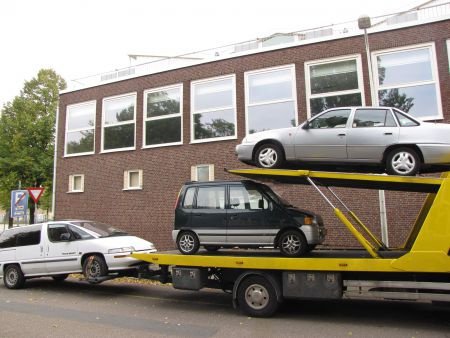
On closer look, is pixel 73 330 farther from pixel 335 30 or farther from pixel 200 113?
pixel 335 30

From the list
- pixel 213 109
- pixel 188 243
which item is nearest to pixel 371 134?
pixel 188 243

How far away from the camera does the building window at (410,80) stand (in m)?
13.3

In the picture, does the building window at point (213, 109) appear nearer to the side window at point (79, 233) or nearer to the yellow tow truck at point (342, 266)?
the side window at point (79, 233)

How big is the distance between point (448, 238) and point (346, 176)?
1739 millimetres

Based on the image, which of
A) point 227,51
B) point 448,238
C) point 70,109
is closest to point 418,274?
point 448,238

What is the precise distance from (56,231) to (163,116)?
27.4 feet

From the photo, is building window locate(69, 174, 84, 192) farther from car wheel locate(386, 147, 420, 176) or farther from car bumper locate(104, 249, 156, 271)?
car wheel locate(386, 147, 420, 176)

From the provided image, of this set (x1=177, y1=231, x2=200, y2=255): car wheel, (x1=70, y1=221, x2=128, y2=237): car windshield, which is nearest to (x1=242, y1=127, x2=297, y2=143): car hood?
(x1=177, y1=231, x2=200, y2=255): car wheel

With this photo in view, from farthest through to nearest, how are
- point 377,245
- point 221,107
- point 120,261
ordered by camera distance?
point 221,107 → point 120,261 → point 377,245

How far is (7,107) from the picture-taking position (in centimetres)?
2991

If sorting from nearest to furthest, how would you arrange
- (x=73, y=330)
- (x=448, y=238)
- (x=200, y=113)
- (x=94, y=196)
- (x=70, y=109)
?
(x=448, y=238)
(x=73, y=330)
(x=200, y=113)
(x=94, y=196)
(x=70, y=109)

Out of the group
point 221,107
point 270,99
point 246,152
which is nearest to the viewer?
point 246,152

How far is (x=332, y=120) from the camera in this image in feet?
26.4

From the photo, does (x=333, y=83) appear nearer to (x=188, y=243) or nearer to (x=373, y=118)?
(x=373, y=118)
